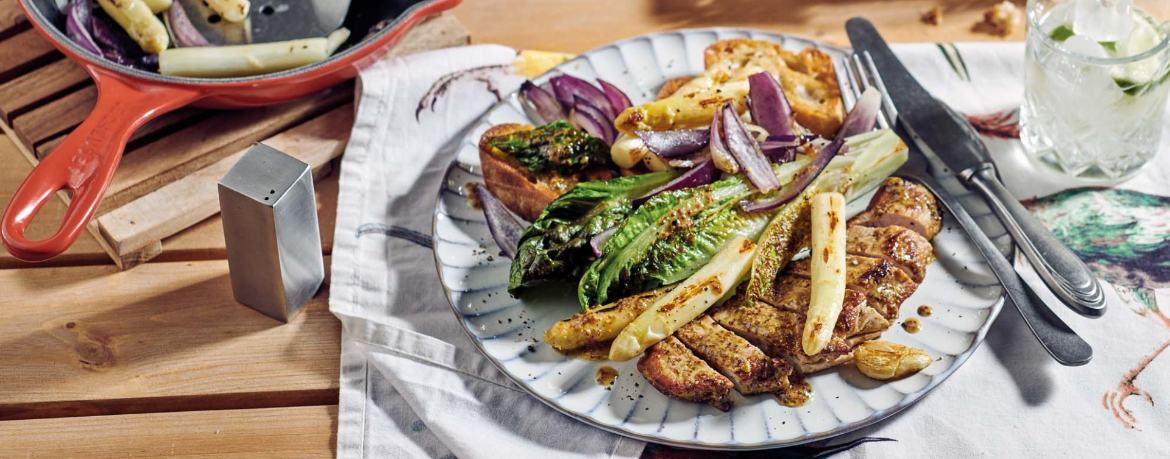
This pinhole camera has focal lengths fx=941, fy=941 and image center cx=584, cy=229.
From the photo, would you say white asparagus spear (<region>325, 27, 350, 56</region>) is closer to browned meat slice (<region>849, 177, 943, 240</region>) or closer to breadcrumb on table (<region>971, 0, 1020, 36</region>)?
browned meat slice (<region>849, 177, 943, 240</region>)

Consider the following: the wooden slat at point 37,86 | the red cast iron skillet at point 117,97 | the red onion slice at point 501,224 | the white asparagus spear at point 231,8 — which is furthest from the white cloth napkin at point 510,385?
the wooden slat at point 37,86

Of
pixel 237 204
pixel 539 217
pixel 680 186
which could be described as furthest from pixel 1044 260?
pixel 237 204

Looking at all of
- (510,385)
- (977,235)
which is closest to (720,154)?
(977,235)

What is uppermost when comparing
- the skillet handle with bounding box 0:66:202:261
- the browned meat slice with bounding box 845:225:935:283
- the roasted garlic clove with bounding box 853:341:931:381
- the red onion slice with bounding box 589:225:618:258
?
the skillet handle with bounding box 0:66:202:261

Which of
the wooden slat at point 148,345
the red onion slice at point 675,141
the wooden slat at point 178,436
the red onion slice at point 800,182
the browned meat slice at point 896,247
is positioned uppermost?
the red onion slice at point 675,141

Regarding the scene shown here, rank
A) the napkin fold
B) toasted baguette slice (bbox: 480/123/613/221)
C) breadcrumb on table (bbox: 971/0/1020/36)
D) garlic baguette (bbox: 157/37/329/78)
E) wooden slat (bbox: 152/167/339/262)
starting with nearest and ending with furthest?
the napkin fold < toasted baguette slice (bbox: 480/123/613/221) < wooden slat (bbox: 152/167/339/262) < garlic baguette (bbox: 157/37/329/78) < breadcrumb on table (bbox: 971/0/1020/36)

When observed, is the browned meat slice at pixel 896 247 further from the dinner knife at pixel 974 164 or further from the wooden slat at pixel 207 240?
the wooden slat at pixel 207 240

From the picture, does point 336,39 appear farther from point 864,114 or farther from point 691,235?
point 864,114

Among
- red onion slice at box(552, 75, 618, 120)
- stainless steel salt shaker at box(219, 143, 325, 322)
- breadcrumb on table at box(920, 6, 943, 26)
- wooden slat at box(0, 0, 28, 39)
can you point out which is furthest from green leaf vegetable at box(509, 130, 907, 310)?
wooden slat at box(0, 0, 28, 39)
